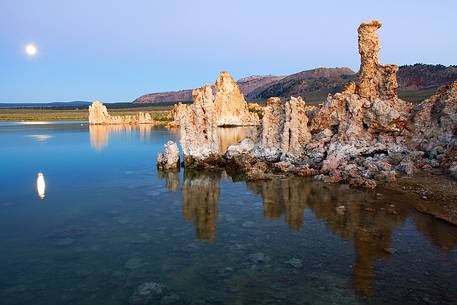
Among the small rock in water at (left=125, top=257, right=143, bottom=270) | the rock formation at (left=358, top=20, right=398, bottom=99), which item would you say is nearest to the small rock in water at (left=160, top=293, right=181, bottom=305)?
the small rock in water at (left=125, top=257, right=143, bottom=270)

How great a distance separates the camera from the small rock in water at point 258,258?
11.4m

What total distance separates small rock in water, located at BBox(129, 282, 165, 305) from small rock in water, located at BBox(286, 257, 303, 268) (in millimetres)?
3712

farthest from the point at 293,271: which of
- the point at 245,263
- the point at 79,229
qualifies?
the point at 79,229

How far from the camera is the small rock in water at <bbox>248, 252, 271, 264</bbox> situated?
11.4 metres

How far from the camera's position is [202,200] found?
18.7 m

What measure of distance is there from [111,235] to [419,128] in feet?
64.4

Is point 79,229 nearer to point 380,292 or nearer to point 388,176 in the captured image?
point 380,292

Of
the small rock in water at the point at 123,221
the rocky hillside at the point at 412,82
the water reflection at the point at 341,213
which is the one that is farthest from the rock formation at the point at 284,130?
the rocky hillside at the point at 412,82

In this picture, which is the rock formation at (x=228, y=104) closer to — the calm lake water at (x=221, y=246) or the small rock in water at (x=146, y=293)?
the calm lake water at (x=221, y=246)

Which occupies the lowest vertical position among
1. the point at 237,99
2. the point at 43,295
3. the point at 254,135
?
the point at 43,295

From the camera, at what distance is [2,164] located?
101 ft

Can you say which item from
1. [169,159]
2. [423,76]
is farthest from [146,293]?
[423,76]

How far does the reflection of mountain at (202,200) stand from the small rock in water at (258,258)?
2068mm

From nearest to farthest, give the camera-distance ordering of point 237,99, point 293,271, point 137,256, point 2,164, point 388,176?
point 293,271
point 137,256
point 388,176
point 2,164
point 237,99
